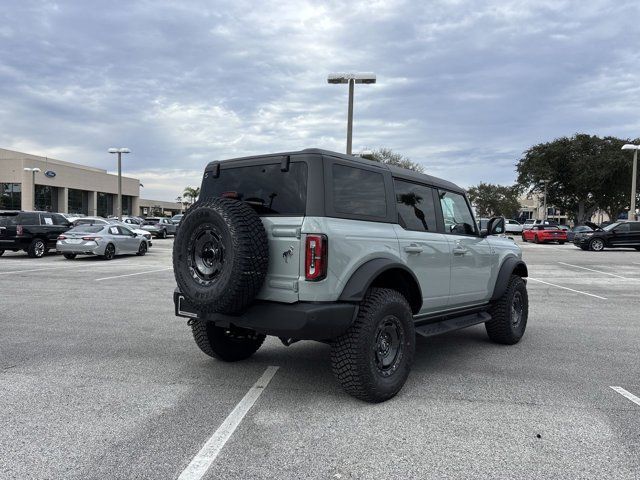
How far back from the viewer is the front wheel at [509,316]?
6.11m

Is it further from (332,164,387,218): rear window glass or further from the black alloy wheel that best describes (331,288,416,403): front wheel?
the black alloy wheel

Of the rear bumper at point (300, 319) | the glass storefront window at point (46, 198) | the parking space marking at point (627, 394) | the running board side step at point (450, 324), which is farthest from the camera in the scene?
the glass storefront window at point (46, 198)

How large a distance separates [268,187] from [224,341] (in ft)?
5.80

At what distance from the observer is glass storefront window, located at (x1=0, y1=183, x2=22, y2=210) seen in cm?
6297

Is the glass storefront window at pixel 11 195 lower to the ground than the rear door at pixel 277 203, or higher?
higher

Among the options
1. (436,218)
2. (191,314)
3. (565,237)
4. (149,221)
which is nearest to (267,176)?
(191,314)

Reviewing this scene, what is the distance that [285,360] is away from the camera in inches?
A: 211

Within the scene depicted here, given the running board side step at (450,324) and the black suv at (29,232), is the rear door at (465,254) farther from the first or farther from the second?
the black suv at (29,232)

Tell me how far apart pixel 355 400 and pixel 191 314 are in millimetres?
1584

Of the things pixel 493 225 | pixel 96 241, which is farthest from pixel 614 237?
pixel 96 241

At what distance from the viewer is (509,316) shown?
6.14 m

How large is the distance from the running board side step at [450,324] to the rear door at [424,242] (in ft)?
0.54

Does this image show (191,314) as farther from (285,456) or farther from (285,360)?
(285,456)

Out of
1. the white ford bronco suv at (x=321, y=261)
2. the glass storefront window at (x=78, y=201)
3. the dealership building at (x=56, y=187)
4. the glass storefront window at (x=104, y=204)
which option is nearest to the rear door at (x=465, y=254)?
the white ford bronco suv at (x=321, y=261)
